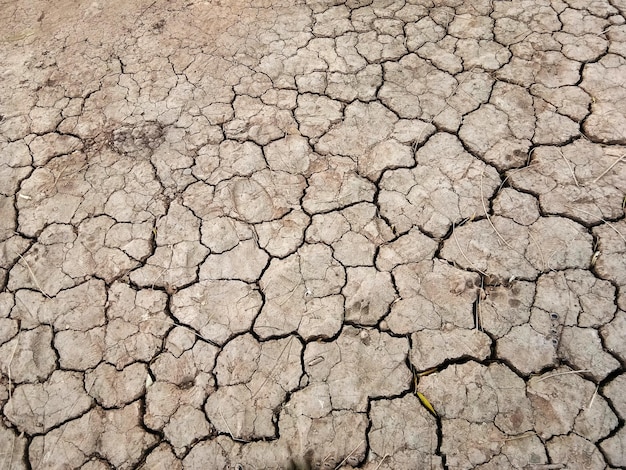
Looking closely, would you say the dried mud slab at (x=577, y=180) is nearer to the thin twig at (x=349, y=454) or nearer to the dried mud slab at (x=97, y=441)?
the thin twig at (x=349, y=454)

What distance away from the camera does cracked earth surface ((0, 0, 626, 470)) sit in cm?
177

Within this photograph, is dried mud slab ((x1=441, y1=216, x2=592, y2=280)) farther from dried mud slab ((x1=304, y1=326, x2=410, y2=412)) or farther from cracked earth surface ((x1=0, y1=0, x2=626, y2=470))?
dried mud slab ((x1=304, y1=326, x2=410, y2=412))

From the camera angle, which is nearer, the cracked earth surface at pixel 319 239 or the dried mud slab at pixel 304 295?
the cracked earth surface at pixel 319 239

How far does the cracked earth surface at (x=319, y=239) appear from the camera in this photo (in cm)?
177

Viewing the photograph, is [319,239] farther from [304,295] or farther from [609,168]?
[609,168]

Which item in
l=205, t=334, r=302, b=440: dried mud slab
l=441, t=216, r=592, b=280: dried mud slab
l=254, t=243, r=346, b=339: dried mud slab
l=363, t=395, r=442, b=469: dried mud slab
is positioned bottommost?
l=363, t=395, r=442, b=469: dried mud slab

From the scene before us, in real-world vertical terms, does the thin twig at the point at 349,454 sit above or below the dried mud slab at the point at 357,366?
below

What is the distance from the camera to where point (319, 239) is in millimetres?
2182

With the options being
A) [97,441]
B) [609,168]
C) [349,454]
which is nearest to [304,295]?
[349,454]

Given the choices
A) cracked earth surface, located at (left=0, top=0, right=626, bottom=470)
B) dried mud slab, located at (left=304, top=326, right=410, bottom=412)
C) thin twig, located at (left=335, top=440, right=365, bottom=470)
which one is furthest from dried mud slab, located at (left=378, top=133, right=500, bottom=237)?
thin twig, located at (left=335, top=440, right=365, bottom=470)

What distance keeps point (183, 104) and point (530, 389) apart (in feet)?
7.40

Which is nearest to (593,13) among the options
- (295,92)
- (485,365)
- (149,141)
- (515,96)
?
(515,96)

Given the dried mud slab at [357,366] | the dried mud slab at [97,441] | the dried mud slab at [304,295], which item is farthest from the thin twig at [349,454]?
the dried mud slab at [97,441]

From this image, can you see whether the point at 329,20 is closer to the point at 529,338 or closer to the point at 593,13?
the point at 593,13
